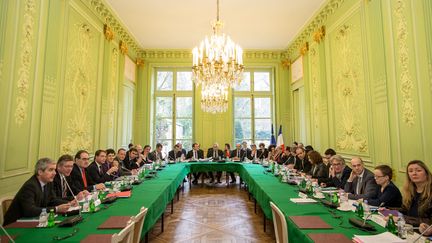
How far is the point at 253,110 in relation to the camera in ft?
29.8

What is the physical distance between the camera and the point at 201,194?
6.09 meters

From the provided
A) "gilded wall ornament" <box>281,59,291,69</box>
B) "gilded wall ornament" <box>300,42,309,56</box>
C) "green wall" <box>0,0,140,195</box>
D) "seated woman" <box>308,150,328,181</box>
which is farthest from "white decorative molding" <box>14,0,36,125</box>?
"gilded wall ornament" <box>281,59,291,69</box>

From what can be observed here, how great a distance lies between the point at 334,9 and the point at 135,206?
18.6 ft

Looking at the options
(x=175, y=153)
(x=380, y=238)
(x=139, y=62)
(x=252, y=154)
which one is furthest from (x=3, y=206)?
(x=139, y=62)

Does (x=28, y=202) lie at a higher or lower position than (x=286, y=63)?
lower

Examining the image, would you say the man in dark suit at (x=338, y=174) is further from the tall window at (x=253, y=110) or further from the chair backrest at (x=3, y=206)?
the tall window at (x=253, y=110)

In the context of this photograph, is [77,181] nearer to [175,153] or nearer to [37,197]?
[37,197]

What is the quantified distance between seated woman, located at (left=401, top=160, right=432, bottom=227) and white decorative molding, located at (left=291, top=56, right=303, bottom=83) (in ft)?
18.5

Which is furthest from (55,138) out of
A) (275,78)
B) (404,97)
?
(275,78)

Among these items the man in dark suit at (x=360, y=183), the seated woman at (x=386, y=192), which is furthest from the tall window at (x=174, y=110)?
the seated woman at (x=386, y=192)

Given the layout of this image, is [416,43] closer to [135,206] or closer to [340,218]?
[340,218]

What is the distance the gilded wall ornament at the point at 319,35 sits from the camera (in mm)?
5854

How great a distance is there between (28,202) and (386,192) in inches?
143

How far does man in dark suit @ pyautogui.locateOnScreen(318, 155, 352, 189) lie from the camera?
12.2 ft
